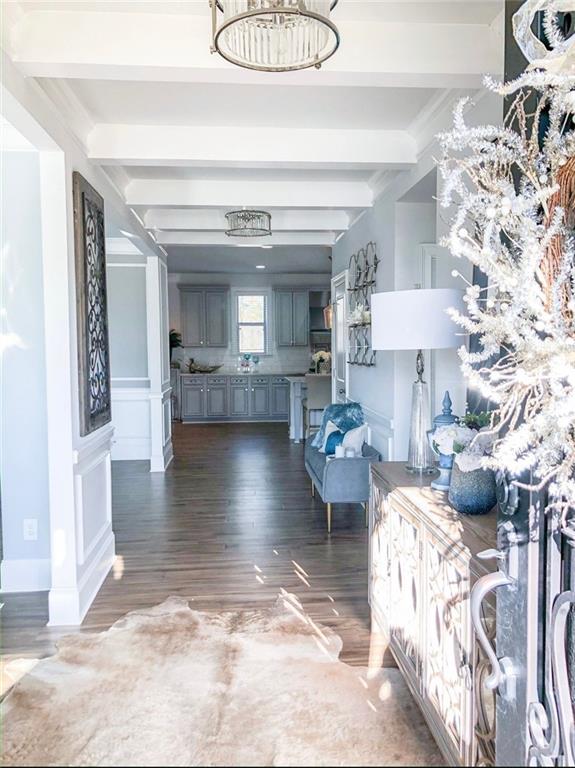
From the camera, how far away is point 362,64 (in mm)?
2262

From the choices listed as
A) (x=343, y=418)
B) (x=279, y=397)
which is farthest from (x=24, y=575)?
(x=279, y=397)

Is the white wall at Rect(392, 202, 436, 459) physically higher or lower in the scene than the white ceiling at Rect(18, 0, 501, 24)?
lower

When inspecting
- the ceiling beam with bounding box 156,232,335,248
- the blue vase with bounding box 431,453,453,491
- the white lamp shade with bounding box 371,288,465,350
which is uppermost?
the ceiling beam with bounding box 156,232,335,248

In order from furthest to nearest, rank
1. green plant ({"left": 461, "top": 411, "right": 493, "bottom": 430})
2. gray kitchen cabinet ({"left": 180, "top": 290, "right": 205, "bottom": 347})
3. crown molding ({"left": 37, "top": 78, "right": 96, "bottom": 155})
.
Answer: gray kitchen cabinet ({"left": 180, "top": 290, "right": 205, "bottom": 347}) < crown molding ({"left": 37, "top": 78, "right": 96, "bottom": 155}) < green plant ({"left": 461, "top": 411, "right": 493, "bottom": 430})

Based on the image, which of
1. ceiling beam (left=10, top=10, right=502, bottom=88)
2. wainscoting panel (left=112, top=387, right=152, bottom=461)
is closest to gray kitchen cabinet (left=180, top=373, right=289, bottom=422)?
wainscoting panel (left=112, top=387, right=152, bottom=461)

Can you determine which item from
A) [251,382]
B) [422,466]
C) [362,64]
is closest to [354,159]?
[362,64]

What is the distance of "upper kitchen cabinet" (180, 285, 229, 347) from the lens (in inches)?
398

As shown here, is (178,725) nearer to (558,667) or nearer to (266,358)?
(558,667)

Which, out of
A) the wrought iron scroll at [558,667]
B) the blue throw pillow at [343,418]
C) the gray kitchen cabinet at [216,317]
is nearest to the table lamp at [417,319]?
the wrought iron scroll at [558,667]

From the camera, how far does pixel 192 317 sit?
10148 mm

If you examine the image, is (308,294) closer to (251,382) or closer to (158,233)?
(251,382)

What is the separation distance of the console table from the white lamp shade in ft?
2.00

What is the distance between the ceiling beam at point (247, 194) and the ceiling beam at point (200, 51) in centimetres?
215

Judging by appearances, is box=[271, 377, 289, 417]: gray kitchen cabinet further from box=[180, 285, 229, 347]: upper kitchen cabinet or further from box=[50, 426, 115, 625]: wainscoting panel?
box=[50, 426, 115, 625]: wainscoting panel
